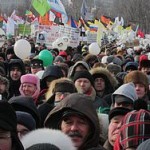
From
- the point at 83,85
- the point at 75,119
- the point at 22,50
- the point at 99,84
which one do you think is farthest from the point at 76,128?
the point at 22,50

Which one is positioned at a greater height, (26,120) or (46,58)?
(46,58)

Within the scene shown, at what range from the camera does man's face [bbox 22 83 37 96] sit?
236 inches

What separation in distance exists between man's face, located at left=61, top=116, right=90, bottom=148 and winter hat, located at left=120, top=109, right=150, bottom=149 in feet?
1.15

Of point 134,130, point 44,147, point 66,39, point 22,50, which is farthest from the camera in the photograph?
point 66,39

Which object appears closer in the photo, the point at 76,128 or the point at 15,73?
the point at 76,128

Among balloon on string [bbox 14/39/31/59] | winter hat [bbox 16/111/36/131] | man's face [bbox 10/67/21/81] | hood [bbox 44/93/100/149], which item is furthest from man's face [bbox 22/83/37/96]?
balloon on string [bbox 14/39/31/59]

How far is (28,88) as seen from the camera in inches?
238

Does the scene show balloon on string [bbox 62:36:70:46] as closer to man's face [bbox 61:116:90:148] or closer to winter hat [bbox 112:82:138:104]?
winter hat [bbox 112:82:138:104]

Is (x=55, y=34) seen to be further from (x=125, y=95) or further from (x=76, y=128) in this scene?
(x=76, y=128)

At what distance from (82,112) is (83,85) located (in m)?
2.57

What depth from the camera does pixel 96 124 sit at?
346 cm

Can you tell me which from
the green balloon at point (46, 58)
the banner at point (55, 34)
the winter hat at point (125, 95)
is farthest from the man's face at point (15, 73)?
the banner at point (55, 34)

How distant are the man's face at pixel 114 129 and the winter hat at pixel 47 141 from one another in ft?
2.82

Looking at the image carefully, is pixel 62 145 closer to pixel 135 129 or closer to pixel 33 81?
pixel 135 129
